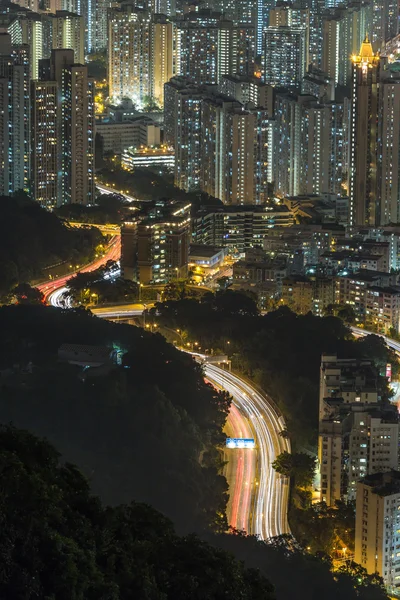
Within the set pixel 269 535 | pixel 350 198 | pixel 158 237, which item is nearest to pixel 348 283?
pixel 158 237

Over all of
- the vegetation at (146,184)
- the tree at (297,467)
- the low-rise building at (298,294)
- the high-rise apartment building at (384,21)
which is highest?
the high-rise apartment building at (384,21)

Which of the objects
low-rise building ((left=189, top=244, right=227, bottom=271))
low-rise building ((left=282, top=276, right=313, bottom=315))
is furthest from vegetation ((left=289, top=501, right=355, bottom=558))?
low-rise building ((left=189, top=244, right=227, bottom=271))

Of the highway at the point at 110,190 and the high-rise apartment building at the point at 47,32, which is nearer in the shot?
the highway at the point at 110,190

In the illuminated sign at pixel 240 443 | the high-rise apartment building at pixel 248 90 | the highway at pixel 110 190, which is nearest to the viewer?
the illuminated sign at pixel 240 443

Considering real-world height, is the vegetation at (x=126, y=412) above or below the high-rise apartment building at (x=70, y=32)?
below

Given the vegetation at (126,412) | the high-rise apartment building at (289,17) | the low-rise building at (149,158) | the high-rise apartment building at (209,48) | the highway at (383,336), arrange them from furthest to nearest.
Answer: the high-rise apartment building at (289,17) → the high-rise apartment building at (209,48) → the low-rise building at (149,158) → the highway at (383,336) → the vegetation at (126,412)

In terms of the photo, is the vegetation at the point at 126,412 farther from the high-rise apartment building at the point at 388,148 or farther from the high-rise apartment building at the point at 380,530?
the high-rise apartment building at the point at 388,148

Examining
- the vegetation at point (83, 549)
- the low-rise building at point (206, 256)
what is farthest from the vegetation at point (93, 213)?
the vegetation at point (83, 549)
